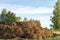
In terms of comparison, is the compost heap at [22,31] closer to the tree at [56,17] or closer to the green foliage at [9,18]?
the green foliage at [9,18]

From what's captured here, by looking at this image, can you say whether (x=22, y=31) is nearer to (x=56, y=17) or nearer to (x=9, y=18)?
(x=9, y=18)

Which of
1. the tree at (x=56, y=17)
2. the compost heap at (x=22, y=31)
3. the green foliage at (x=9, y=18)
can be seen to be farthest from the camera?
the tree at (x=56, y=17)

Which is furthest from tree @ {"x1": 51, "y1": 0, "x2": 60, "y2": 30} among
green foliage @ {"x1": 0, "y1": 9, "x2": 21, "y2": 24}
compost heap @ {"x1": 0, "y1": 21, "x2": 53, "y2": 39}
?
compost heap @ {"x1": 0, "y1": 21, "x2": 53, "y2": 39}

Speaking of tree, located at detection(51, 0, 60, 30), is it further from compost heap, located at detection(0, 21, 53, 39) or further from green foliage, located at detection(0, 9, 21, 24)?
compost heap, located at detection(0, 21, 53, 39)

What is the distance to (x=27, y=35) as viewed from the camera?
2198 centimetres

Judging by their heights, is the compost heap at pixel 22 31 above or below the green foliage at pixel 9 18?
below

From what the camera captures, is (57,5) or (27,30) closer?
(27,30)

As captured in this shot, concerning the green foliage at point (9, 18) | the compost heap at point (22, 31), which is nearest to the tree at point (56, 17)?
the green foliage at point (9, 18)

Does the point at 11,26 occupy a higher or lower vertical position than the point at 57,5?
lower

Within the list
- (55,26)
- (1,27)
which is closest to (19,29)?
(1,27)

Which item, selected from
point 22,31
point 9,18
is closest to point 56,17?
point 9,18

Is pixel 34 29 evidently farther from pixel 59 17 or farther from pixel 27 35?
pixel 59 17

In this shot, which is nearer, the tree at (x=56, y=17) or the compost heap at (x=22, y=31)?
the compost heap at (x=22, y=31)

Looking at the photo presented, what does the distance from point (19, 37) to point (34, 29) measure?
64.8 inches
